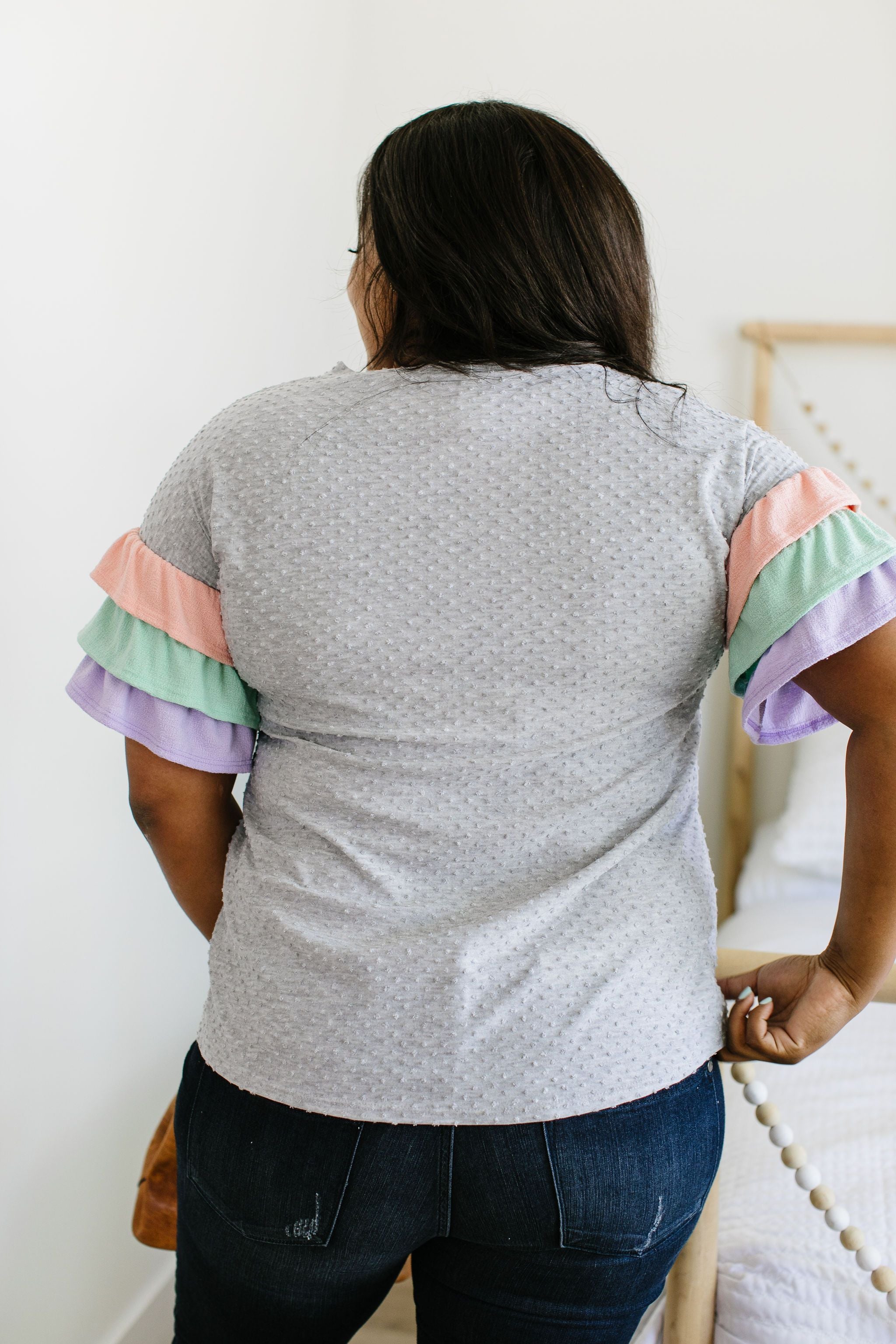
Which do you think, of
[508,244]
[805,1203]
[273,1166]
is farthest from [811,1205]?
[508,244]

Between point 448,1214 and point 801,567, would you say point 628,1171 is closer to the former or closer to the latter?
point 448,1214

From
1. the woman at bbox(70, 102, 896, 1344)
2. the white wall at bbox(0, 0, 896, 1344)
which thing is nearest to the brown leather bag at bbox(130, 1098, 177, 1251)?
the white wall at bbox(0, 0, 896, 1344)

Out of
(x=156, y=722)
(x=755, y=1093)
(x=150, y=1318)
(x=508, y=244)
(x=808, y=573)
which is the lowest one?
(x=150, y=1318)

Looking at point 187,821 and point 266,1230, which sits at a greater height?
point 187,821

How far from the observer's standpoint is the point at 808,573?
58 cm

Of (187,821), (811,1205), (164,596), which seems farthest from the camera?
(811,1205)

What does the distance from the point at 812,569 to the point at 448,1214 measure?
407 mm

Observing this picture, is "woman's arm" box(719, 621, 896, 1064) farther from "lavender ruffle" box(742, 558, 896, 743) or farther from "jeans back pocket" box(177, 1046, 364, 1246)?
"jeans back pocket" box(177, 1046, 364, 1246)

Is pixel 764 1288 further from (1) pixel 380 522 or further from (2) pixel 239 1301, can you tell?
(1) pixel 380 522

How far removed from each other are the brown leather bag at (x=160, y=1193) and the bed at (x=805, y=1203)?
1.40ft

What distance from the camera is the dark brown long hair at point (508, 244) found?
0.62m

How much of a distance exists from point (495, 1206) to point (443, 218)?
0.56 metres

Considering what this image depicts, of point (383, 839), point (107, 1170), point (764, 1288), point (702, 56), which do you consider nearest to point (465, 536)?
point (383, 839)

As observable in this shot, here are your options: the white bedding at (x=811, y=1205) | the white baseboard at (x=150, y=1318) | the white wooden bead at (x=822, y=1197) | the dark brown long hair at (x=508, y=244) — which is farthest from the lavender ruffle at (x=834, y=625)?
the white baseboard at (x=150, y=1318)
